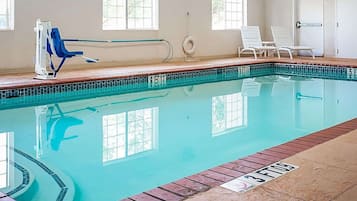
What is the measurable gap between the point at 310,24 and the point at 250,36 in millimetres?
1618

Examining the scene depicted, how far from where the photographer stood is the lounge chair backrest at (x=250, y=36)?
408 inches

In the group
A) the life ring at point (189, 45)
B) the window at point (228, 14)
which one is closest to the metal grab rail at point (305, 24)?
the window at point (228, 14)

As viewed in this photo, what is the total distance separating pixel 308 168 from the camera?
246 cm

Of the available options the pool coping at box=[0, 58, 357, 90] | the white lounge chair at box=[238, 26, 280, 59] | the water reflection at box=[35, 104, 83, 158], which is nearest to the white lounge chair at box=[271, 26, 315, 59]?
the white lounge chair at box=[238, 26, 280, 59]

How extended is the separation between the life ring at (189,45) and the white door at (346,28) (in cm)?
354

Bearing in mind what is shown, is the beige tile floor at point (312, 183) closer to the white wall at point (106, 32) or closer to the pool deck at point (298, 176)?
the pool deck at point (298, 176)

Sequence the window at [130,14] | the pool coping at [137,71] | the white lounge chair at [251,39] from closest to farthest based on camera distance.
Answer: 1. the pool coping at [137,71]
2. the window at [130,14]
3. the white lounge chair at [251,39]

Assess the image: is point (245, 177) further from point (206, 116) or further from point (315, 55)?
point (315, 55)

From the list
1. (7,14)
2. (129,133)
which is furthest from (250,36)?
(129,133)

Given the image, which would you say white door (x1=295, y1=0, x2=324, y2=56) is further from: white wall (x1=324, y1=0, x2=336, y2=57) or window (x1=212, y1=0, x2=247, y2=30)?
window (x1=212, y1=0, x2=247, y2=30)

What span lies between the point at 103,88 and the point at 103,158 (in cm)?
334

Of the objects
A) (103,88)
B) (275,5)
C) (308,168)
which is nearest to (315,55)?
(275,5)

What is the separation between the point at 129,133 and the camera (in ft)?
14.2

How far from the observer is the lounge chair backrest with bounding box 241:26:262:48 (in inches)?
408
